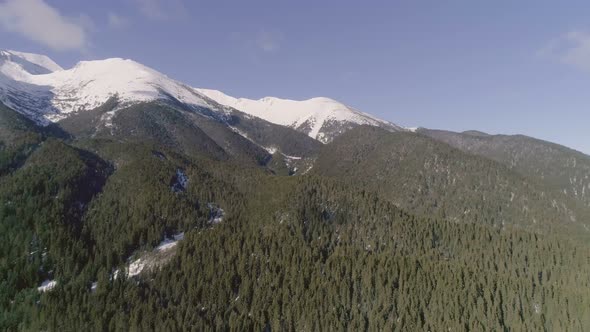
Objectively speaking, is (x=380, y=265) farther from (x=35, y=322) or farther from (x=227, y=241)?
(x=35, y=322)

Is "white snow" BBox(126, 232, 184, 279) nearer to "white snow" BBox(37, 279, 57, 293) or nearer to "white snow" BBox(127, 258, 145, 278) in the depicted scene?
"white snow" BBox(127, 258, 145, 278)

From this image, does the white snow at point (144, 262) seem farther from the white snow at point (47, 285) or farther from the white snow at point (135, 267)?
the white snow at point (47, 285)

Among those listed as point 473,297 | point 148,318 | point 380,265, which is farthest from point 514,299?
point 148,318

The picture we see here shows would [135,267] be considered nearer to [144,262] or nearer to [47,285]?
[144,262]

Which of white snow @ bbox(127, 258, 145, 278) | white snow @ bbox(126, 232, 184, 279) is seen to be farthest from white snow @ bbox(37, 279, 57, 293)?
white snow @ bbox(127, 258, 145, 278)

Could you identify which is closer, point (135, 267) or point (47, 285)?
point (47, 285)

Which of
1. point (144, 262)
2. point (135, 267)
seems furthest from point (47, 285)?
point (144, 262)

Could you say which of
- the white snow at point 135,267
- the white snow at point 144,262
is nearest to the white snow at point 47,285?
the white snow at point 144,262

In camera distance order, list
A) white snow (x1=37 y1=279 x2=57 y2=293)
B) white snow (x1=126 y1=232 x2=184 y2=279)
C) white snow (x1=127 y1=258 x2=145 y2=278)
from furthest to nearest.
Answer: white snow (x1=126 y1=232 x2=184 y2=279) → white snow (x1=127 y1=258 x2=145 y2=278) → white snow (x1=37 y1=279 x2=57 y2=293)
